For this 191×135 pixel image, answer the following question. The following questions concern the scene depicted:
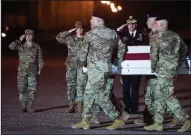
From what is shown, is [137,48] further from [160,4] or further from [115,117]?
[160,4]

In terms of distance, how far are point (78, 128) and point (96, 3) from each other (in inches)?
1531

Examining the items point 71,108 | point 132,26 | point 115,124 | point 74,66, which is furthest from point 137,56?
point 71,108

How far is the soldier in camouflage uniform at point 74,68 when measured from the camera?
993cm

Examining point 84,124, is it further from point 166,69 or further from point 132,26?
point 132,26

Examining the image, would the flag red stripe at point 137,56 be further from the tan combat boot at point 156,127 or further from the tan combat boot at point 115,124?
the tan combat boot at point 156,127

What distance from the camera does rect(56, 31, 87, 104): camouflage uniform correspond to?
995 centimetres

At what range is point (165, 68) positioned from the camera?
8289 millimetres

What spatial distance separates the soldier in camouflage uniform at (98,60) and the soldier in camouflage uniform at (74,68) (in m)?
1.54

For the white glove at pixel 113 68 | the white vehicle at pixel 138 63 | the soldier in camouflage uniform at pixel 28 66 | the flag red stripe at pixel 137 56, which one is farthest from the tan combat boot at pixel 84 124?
the soldier in camouflage uniform at pixel 28 66

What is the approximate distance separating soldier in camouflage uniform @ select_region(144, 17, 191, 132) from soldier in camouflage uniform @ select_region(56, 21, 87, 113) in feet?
6.29

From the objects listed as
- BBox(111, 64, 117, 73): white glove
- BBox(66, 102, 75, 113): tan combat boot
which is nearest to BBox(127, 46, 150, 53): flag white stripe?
BBox(111, 64, 117, 73): white glove

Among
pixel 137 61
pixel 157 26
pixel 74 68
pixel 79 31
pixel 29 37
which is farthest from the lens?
pixel 74 68

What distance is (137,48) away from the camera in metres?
9.16

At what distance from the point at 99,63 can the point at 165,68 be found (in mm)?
1034
